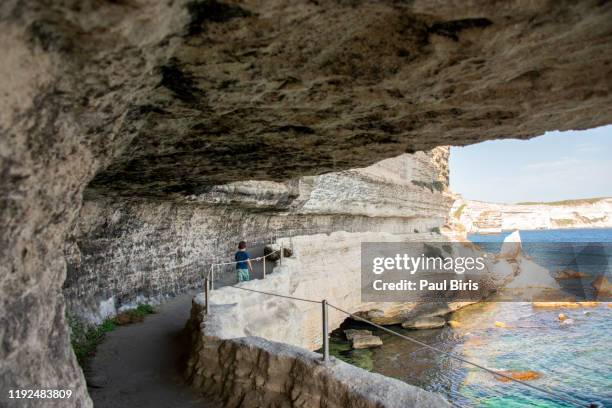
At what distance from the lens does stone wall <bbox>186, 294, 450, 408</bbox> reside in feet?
12.3

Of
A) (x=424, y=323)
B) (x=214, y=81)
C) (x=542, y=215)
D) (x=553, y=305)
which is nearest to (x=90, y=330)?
(x=214, y=81)

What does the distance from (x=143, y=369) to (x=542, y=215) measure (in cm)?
12550

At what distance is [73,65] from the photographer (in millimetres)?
2248

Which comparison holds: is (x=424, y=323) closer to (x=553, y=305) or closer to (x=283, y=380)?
(x=553, y=305)

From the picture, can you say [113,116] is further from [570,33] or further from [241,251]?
[241,251]

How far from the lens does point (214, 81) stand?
309 centimetres

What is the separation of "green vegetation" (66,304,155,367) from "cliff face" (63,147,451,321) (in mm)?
256

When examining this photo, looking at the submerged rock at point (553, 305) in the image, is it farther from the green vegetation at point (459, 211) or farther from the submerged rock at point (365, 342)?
the green vegetation at point (459, 211)

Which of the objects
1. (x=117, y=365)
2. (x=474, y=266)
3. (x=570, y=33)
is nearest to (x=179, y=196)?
(x=117, y=365)

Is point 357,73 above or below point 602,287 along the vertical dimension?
above

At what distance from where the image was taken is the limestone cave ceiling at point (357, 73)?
234 cm

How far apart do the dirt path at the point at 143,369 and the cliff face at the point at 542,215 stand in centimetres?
10162

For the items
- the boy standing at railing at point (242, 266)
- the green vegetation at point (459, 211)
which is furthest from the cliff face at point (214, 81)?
the green vegetation at point (459, 211)

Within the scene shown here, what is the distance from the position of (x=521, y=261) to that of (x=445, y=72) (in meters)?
37.9
